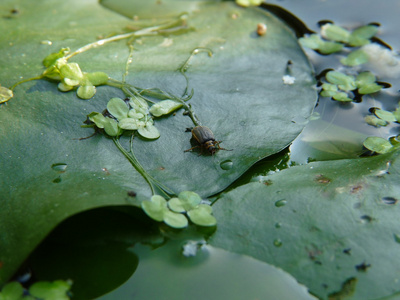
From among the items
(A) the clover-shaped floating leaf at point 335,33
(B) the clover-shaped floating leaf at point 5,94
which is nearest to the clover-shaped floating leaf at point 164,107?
(B) the clover-shaped floating leaf at point 5,94

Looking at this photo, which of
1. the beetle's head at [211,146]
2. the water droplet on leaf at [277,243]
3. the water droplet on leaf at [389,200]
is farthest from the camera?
the beetle's head at [211,146]

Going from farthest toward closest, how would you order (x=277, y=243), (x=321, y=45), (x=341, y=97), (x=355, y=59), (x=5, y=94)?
(x=321, y=45), (x=355, y=59), (x=341, y=97), (x=5, y=94), (x=277, y=243)

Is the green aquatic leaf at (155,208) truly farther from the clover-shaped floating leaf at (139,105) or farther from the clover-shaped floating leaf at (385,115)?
the clover-shaped floating leaf at (385,115)

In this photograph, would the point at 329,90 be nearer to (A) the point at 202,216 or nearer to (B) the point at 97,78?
(A) the point at 202,216

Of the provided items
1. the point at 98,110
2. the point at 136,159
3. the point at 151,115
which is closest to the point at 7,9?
the point at 98,110

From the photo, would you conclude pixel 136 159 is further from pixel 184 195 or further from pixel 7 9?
pixel 7 9

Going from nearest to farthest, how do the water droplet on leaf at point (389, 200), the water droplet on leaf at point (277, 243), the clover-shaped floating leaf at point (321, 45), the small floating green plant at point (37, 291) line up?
the small floating green plant at point (37, 291)
the water droplet on leaf at point (277, 243)
the water droplet on leaf at point (389, 200)
the clover-shaped floating leaf at point (321, 45)

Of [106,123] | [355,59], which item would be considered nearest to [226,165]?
[106,123]
